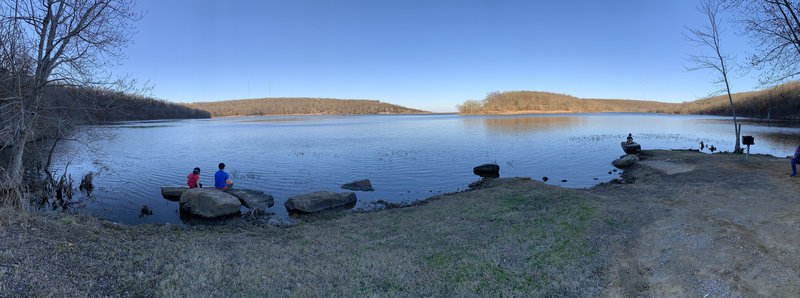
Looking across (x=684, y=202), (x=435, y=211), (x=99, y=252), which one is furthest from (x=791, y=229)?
(x=99, y=252)

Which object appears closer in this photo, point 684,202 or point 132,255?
point 132,255

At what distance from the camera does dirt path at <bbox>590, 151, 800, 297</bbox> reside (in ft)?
16.6

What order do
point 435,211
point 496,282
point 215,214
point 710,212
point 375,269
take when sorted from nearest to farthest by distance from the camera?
point 496,282
point 375,269
point 710,212
point 435,211
point 215,214

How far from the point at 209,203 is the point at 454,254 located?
374 inches

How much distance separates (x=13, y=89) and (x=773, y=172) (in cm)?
2444

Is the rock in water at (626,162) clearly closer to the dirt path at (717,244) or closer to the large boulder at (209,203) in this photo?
the dirt path at (717,244)

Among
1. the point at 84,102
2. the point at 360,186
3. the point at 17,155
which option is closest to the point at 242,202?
the point at 360,186

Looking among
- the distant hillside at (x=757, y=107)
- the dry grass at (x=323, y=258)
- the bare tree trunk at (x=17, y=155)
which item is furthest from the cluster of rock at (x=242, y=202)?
the distant hillside at (x=757, y=107)

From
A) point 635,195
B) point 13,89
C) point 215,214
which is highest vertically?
point 13,89

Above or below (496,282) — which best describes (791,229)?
above

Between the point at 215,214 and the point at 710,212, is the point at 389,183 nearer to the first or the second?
the point at 215,214

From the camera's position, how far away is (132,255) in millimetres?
5938

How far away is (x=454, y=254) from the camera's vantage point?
6852mm

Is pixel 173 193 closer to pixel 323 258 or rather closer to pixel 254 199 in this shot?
pixel 254 199
